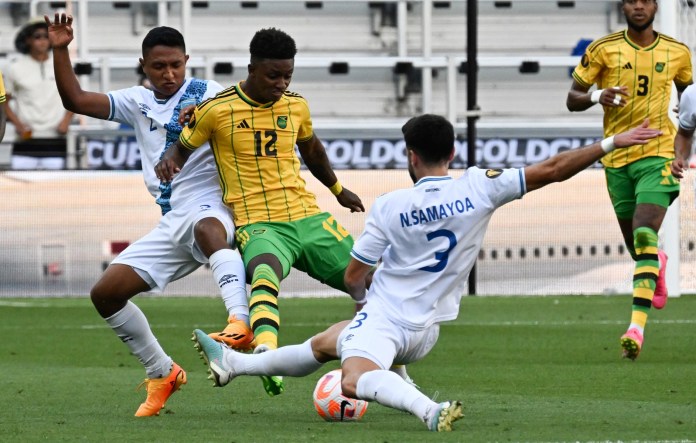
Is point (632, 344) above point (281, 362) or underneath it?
underneath

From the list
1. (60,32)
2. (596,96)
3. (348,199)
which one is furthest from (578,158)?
(596,96)

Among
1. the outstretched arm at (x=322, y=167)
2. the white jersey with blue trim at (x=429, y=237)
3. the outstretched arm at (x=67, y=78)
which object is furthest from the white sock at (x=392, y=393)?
the outstretched arm at (x=67, y=78)

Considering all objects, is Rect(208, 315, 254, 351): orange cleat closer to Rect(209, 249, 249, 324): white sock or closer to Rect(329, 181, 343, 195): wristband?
Rect(209, 249, 249, 324): white sock

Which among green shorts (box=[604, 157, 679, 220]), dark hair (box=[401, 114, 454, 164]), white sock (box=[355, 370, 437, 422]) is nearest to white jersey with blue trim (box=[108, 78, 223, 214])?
dark hair (box=[401, 114, 454, 164])

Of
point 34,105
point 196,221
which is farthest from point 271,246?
point 34,105

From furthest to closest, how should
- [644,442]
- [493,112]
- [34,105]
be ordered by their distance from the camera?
[493,112], [34,105], [644,442]

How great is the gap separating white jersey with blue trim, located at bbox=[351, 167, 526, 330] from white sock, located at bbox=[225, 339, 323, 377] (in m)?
0.44

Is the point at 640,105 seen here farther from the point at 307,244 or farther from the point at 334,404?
the point at 334,404

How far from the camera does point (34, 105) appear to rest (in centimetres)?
1822

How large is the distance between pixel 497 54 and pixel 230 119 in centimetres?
1313

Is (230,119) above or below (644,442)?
above

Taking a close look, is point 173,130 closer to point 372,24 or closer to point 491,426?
point 491,426

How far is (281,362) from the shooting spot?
7.13m

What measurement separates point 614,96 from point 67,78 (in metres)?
3.59
